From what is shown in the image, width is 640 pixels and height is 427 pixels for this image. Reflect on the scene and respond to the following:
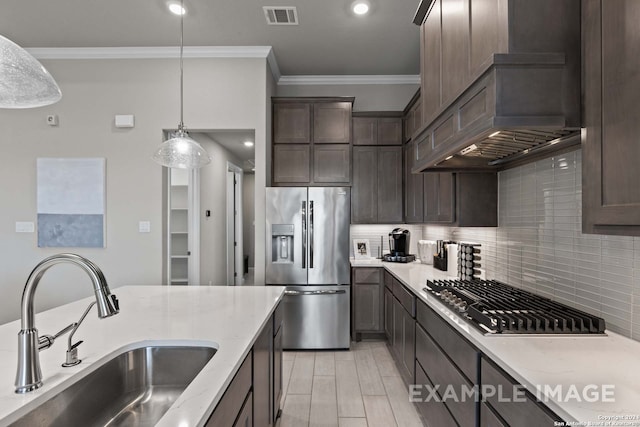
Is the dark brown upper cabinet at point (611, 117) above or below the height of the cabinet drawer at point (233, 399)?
above

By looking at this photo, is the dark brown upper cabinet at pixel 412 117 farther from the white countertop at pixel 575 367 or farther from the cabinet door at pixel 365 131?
the white countertop at pixel 575 367

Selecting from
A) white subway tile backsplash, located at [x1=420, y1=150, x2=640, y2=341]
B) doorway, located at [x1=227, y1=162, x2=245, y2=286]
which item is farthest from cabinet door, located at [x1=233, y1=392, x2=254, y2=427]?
doorway, located at [x1=227, y1=162, x2=245, y2=286]

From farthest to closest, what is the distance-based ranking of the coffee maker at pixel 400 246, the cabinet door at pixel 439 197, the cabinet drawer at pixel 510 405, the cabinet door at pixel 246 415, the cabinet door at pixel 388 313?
the coffee maker at pixel 400 246 → the cabinet door at pixel 388 313 → the cabinet door at pixel 439 197 → the cabinet door at pixel 246 415 → the cabinet drawer at pixel 510 405

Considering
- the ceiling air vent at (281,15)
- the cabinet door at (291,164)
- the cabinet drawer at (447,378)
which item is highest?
the ceiling air vent at (281,15)

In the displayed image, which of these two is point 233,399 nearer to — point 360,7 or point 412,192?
point 360,7

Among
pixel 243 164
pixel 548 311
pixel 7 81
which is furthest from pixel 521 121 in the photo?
pixel 243 164

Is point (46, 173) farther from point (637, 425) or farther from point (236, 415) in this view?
point (637, 425)

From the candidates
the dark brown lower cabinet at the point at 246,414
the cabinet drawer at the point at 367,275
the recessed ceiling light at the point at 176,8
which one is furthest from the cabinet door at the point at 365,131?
the dark brown lower cabinet at the point at 246,414

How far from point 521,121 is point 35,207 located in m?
4.48

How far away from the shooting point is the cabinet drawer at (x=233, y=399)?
3.25 feet

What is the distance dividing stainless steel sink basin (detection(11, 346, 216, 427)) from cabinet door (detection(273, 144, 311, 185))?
275 cm

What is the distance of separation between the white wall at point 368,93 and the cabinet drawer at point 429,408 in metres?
3.16

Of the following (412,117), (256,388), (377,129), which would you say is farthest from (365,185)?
(256,388)

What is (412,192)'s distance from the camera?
12.4 ft
